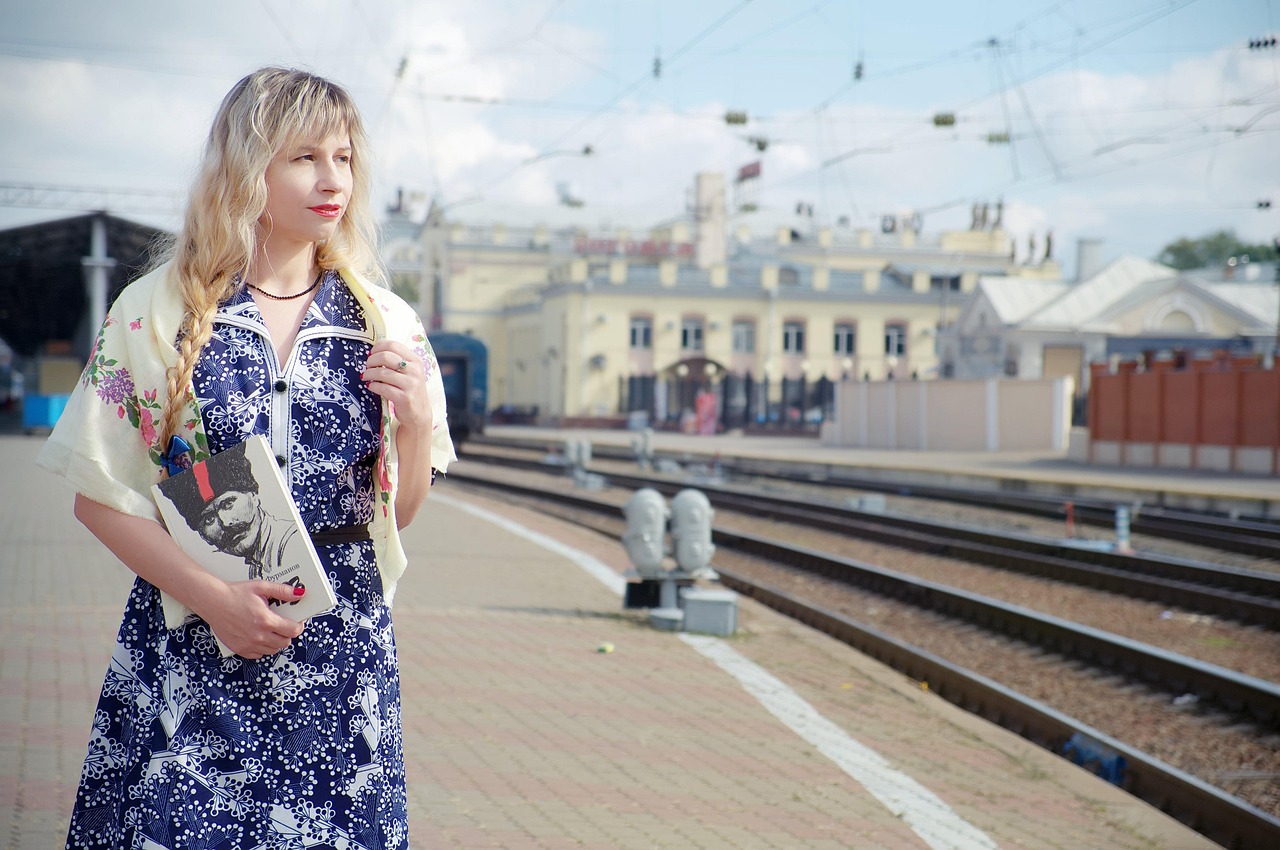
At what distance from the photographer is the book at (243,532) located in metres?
2.10

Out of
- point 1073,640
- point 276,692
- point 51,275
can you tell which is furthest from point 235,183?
point 51,275

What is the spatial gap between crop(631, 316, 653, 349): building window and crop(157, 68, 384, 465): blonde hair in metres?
58.3

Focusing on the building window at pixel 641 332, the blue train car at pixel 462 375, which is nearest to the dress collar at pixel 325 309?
the blue train car at pixel 462 375

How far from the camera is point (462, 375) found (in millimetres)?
40562

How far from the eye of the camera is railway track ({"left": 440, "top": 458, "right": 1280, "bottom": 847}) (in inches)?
225

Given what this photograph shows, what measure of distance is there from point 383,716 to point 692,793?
3.00m

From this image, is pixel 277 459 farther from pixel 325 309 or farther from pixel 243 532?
pixel 325 309

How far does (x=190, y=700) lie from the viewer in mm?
2115

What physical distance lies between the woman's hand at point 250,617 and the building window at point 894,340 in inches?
2432

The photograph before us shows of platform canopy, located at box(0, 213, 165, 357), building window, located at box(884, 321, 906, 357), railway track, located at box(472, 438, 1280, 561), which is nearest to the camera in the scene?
railway track, located at box(472, 438, 1280, 561)

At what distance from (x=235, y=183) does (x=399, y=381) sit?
45cm

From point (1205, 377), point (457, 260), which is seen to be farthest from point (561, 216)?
point (1205, 377)

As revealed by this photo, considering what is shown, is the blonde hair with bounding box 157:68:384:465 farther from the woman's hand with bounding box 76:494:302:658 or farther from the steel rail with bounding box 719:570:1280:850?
the steel rail with bounding box 719:570:1280:850

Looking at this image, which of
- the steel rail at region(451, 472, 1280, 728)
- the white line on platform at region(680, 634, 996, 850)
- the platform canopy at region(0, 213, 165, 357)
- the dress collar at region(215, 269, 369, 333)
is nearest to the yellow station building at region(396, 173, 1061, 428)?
the platform canopy at region(0, 213, 165, 357)
